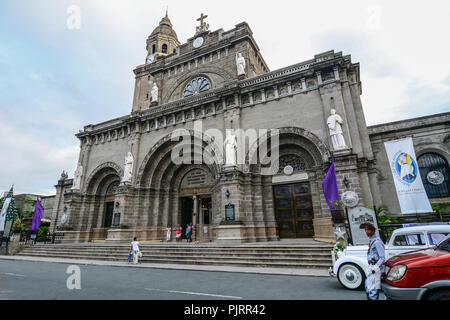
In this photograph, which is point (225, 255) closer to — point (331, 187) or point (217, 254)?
point (217, 254)

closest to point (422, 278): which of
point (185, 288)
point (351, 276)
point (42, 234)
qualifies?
point (351, 276)

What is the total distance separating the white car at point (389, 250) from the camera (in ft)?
19.8

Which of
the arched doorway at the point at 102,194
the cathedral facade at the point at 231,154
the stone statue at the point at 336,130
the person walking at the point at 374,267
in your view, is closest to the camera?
the person walking at the point at 374,267

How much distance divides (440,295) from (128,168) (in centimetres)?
2128

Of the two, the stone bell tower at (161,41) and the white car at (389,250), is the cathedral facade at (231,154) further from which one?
the stone bell tower at (161,41)

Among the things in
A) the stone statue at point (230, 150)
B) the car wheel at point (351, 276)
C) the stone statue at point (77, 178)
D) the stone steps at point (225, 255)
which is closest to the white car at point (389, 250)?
the car wheel at point (351, 276)

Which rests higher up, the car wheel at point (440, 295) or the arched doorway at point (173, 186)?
the arched doorway at point (173, 186)

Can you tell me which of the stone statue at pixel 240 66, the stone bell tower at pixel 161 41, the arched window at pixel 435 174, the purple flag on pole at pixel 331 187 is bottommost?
the purple flag on pole at pixel 331 187

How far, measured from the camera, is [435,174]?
15.5 metres

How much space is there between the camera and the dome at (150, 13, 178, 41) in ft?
113

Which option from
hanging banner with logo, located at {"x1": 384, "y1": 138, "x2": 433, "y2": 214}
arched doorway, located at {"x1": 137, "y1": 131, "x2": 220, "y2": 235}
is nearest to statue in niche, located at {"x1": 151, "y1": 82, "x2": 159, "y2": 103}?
arched doorway, located at {"x1": 137, "y1": 131, "x2": 220, "y2": 235}

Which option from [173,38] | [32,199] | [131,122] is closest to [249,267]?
[131,122]

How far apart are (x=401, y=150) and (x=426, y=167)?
5912mm

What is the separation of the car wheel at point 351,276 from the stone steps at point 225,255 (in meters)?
3.15
